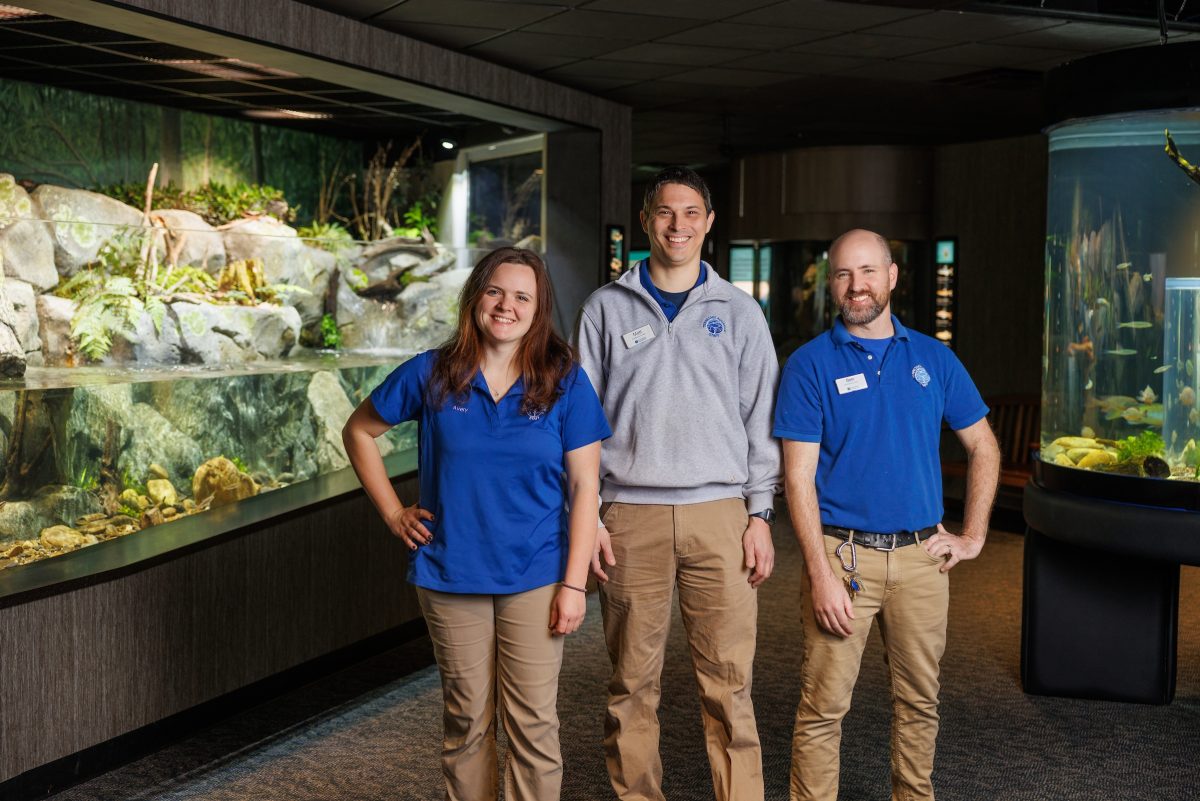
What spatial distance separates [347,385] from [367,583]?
742 millimetres

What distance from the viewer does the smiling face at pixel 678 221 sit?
2668 mm

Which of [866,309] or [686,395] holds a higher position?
[866,309]

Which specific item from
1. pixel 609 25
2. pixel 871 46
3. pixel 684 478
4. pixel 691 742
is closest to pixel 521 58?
pixel 609 25

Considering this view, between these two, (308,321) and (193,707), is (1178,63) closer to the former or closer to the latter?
(308,321)

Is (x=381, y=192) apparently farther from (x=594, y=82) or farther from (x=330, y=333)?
(x=330, y=333)

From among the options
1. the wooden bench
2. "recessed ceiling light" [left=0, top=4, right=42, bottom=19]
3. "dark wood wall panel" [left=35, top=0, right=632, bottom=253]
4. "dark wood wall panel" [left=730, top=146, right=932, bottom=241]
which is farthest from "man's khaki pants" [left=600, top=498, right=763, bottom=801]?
"dark wood wall panel" [left=730, top=146, right=932, bottom=241]

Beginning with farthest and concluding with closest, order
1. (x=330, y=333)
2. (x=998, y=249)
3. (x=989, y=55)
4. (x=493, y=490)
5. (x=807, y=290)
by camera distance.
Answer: (x=807, y=290), (x=998, y=249), (x=989, y=55), (x=330, y=333), (x=493, y=490)

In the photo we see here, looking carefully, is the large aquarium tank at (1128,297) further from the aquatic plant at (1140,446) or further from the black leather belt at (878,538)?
the black leather belt at (878,538)

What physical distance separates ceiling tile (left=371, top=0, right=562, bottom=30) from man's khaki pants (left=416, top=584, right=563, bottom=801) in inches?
120

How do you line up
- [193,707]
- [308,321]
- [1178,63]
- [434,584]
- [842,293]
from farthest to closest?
[308,321]
[193,707]
[1178,63]
[842,293]
[434,584]

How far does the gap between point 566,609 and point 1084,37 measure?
4.41 metres

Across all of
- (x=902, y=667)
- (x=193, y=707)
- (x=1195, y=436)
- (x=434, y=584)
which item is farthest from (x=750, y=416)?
(x=193, y=707)

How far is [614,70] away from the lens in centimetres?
624

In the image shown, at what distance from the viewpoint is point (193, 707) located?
3662 millimetres
